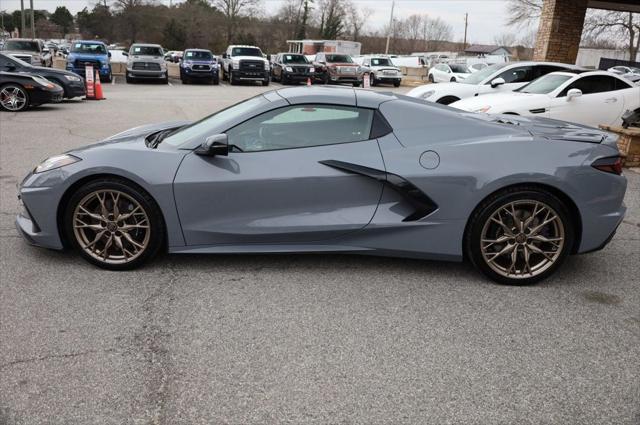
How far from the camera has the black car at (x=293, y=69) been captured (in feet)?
94.4

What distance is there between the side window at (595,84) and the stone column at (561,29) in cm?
610

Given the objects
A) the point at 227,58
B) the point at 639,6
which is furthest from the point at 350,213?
the point at 227,58

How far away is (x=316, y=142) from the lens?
4.10 metres

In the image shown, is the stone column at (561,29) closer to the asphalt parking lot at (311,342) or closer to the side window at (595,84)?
the side window at (595,84)

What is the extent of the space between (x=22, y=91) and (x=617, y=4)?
18424 millimetres

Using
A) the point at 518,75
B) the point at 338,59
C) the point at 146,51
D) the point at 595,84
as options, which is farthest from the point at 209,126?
the point at 338,59

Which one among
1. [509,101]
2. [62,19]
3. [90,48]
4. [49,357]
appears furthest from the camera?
[62,19]

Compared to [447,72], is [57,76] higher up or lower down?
lower down

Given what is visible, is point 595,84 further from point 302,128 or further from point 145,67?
point 145,67

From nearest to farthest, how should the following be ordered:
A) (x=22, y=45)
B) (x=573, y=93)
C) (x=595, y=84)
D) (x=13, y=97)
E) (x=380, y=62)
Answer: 1. (x=573, y=93)
2. (x=595, y=84)
3. (x=13, y=97)
4. (x=22, y=45)
5. (x=380, y=62)

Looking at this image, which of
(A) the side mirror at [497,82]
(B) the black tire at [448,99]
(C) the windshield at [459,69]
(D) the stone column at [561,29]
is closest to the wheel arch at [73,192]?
(A) the side mirror at [497,82]

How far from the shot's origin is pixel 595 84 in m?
10.2

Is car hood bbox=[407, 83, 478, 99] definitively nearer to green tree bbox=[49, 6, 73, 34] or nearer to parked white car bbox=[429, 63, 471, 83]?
parked white car bbox=[429, 63, 471, 83]

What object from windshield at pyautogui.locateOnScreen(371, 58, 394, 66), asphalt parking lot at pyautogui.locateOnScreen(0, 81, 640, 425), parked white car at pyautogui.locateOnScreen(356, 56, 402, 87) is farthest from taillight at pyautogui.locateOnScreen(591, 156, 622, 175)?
windshield at pyautogui.locateOnScreen(371, 58, 394, 66)
